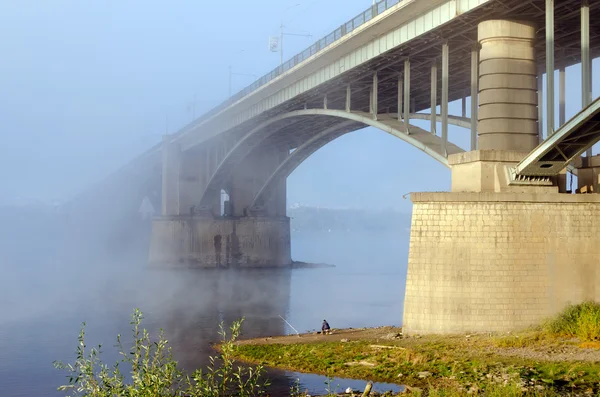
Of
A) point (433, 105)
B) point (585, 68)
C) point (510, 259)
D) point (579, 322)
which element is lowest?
point (579, 322)

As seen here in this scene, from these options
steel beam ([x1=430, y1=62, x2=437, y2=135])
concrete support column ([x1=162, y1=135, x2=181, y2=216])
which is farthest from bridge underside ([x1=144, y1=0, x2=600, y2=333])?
concrete support column ([x1=162, y1=135, x2=181, y2=216])

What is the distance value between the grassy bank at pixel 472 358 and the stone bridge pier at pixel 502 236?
30.4 inches

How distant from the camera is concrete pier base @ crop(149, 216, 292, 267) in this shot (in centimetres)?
7400

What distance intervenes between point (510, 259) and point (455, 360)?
492cm

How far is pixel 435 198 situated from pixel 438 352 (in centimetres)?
557

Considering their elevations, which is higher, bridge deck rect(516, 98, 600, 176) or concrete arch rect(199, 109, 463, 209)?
concrete arch rect(199, 109, 463, 209)

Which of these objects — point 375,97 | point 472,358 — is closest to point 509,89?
point 472,358

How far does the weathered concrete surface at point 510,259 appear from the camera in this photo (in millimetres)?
24688

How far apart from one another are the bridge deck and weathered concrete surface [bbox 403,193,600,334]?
0.92 metres

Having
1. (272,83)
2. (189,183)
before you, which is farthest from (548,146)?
(189,183)

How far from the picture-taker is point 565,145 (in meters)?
24.6

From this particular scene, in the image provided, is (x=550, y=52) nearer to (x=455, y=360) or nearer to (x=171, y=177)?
(x=455, y=360)

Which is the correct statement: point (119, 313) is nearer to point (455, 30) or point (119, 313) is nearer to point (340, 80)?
point (340, 80)

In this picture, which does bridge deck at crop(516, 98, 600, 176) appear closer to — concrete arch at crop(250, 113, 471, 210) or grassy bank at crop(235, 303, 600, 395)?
grassy bank at crop(235, 303, 600, 395)
